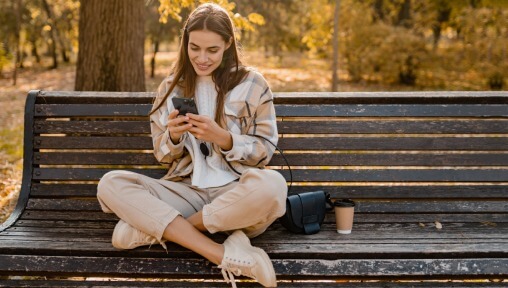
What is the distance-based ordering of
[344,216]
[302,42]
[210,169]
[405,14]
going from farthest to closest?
[405,14]
[302,42]
[210,169]
[344,216]

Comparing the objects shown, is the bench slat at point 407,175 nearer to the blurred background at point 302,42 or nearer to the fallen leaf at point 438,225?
the fallen leaf at point 438,225

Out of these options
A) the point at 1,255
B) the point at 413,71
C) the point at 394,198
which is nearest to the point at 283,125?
the point at 394,198

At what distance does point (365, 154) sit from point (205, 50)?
1.20 meters

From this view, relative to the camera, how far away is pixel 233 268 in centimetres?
287

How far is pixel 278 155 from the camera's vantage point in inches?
151

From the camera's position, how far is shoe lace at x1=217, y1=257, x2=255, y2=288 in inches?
112

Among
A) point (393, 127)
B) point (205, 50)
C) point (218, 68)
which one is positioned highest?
point (205, 50)

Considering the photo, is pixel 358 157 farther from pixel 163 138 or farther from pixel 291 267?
pixel 163 138

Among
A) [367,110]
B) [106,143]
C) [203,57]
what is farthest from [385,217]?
[106,143]

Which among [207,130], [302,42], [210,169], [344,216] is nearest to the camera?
[207,130]

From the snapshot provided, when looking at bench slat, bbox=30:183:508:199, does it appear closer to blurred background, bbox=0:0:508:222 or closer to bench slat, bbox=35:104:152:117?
bench slat, bbox=35:104:152:117

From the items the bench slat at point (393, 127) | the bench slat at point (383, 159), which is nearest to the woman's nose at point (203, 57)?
the bench slat at point (393, 127)

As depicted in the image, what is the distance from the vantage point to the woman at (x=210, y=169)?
298 cm

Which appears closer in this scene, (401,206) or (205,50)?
(205,50)
